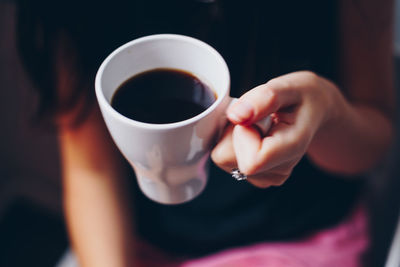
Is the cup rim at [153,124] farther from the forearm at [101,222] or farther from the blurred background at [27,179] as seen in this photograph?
the blurred background at [27,179]

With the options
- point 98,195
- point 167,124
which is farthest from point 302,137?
point 98,195

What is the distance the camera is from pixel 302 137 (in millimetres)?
389

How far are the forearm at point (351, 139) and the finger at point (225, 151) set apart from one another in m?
0.17

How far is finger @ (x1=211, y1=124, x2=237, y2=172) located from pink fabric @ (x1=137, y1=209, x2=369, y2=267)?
Answer: 1.38ft

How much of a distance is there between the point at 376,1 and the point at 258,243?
0.50 meters

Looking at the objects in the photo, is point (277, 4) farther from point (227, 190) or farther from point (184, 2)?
point (227, 190)

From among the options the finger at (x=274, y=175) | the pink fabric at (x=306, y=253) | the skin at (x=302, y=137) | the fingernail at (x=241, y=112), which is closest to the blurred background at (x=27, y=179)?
the pink fabric at (x=306, y=253)

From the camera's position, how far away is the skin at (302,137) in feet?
1.32

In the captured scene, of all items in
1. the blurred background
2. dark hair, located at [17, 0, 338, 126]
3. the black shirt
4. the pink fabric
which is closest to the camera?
dark hair, located at [17, 0, 338, 126]

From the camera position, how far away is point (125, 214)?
2.77ft

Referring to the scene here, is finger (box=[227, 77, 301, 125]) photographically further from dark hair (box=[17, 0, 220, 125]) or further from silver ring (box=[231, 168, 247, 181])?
dark hair (box=[17, 0, 220, 125])

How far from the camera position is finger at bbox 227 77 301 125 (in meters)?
0.34

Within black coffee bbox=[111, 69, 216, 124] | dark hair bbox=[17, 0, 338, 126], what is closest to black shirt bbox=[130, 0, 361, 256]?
dark hair bbox=[17, 0, 338, 126]

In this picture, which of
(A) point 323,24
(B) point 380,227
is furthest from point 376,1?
(B) point 380,227
